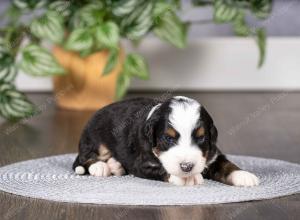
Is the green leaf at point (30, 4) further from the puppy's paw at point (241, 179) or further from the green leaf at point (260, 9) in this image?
the puppy's paw at point (241, 179)

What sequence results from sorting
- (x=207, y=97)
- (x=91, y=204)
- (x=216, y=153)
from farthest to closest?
(x=207, y=97) < (x=216, y=153) < (x=91, y=204)

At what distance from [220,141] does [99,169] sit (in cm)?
87

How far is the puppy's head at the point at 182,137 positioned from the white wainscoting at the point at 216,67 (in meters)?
2.76

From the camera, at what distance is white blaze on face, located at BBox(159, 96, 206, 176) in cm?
194

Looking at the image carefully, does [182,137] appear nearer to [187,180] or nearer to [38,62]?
[187,180]

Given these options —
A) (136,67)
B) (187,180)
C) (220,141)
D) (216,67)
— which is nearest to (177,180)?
(187,180)

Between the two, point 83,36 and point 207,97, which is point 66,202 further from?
point 207,97

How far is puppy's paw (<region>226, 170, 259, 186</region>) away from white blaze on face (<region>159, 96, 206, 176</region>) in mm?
125

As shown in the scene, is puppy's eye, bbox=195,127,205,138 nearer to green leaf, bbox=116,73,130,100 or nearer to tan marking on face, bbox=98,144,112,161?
tan marking on face, bbox=98,144,112,161

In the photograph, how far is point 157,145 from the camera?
80.0 inches

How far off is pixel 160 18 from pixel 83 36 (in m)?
0.41

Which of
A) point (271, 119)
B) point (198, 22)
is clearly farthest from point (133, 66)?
point (198, 22)

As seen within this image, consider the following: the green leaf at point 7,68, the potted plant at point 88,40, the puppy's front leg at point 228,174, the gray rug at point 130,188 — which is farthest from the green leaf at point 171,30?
the puppy's front leg at point 228,174

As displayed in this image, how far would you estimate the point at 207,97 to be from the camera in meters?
4.48
